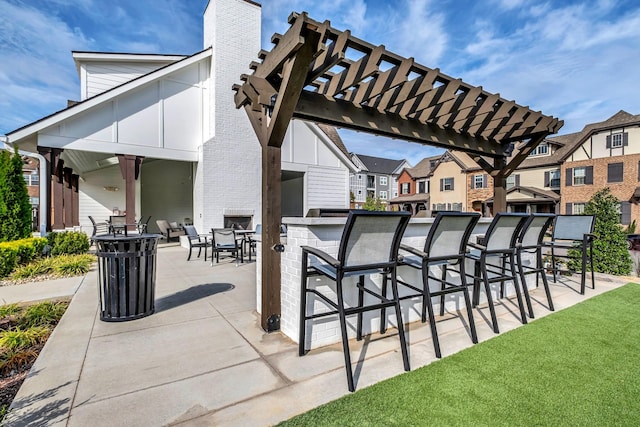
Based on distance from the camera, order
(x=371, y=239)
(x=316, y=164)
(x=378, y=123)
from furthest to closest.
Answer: (x=316, y=164) → (x=378, y=123) → (x=371, y=239)

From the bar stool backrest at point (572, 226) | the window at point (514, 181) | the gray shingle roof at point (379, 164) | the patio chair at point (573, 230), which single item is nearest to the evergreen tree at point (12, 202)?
the patio chair at point (573, 230)

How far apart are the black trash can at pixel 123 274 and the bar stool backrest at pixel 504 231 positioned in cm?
383

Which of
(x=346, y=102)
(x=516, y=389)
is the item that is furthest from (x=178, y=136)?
(x=516, y=389)

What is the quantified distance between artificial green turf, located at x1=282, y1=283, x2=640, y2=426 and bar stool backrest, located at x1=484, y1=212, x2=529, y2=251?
0.94m

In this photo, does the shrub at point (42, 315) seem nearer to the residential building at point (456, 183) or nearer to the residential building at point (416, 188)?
the residential building at point (456, 183)

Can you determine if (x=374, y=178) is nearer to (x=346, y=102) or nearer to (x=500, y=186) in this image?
(x=500, y=186)

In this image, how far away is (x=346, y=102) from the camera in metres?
3.97

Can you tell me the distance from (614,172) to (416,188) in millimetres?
16163

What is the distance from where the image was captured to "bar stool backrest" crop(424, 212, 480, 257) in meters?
2.85

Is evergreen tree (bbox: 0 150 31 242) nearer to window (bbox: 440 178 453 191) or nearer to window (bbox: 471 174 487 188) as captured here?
window (bbox: 471 174 487 188)

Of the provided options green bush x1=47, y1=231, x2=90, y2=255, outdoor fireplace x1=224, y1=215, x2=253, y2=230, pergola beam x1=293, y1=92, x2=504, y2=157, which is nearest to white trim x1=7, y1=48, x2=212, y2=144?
green bush x1=47, y1=231, x2=90, y2=255

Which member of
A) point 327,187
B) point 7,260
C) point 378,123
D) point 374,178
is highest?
point 374,178

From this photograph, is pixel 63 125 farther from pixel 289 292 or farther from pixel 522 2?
pixel 522 2

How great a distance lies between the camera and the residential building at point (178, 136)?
30.4 feet
